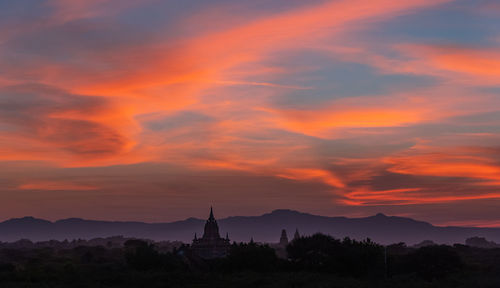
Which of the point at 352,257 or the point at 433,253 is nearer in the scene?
the point at 352,257

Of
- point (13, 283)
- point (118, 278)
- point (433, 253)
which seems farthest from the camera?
point (433, 253)

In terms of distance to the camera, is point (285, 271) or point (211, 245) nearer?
point (285, 271)

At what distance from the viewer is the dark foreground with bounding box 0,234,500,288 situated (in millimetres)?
62969

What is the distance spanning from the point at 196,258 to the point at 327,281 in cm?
3824

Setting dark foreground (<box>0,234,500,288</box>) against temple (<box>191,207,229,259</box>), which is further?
temple (<box>191,207,229,259</box>)

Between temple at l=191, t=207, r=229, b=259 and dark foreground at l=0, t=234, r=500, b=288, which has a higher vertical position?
temple at l=191, t=207, r=229, b=259

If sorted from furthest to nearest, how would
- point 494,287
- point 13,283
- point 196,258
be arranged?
point 196,258
point 13,283
point 494,287

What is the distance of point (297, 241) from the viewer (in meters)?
86.9

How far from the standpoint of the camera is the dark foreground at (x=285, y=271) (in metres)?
63.0

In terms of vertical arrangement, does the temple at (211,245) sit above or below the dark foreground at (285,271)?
above

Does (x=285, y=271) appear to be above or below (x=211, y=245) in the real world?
below

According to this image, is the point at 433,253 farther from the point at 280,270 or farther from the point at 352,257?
the point at 280,270

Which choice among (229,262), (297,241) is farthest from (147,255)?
(297,241)

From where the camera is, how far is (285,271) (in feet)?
258
